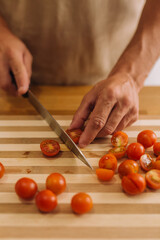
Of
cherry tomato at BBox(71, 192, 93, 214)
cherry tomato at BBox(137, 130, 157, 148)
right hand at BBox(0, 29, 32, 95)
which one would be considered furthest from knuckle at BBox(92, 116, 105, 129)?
right hand at BBox(0, 29, 32, 95)

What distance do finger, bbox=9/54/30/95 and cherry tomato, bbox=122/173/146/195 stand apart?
776 mm

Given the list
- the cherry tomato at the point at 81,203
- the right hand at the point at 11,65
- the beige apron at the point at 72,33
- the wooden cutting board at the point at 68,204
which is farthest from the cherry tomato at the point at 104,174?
the beige apron at the point at 72,33

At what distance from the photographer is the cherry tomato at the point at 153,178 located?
3.54 feet

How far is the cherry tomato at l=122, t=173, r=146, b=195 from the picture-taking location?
1033 millimetres

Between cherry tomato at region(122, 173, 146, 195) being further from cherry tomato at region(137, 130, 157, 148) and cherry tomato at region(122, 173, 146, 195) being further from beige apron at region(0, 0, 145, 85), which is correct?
beige apron at region(0, 0, 145, 85)

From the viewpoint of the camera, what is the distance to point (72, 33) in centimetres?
168

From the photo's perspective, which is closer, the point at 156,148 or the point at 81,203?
the point at 81,203

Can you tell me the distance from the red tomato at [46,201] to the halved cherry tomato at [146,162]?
43cm

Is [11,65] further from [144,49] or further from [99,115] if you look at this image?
[144,49]

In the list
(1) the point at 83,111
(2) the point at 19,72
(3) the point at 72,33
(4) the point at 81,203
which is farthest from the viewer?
(3) the point at 72,33

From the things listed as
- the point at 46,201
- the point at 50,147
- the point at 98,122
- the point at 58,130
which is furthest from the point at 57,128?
the point at 46,201

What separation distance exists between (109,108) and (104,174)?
1.06ft

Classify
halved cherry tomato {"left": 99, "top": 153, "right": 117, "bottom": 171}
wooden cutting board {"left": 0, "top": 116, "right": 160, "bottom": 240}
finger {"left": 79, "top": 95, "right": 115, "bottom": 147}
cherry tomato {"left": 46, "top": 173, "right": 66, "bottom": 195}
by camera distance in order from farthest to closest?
1. finger {"left": 79, "top": 95, "right": 115, "bottom": 147}
2. halved cherry tomato {"left": 99, "top": 153, "right": 117, "bottom": 171}
3. cherry tomato {"left": 46, "top": 173, "right": 66, "bottom": 195}
4. wooden cutting board {"left": 0, "top": 116, "right": 160, "bottom": 240}

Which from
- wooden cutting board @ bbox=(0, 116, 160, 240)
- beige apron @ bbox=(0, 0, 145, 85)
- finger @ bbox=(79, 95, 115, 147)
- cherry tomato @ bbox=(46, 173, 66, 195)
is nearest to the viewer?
wooden cutting board @ bbox=(0, 116, 160, 240)
